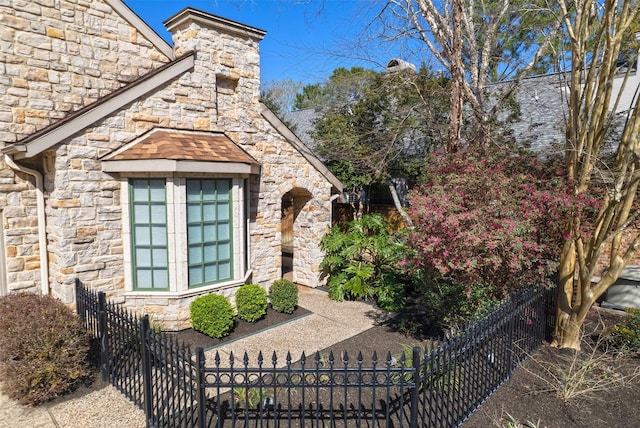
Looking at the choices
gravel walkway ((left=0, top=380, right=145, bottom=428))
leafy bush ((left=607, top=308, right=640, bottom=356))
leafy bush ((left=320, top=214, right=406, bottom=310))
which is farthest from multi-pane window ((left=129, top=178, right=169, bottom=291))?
leafy bush ((left=607, top=308, right=640, bottom=356))

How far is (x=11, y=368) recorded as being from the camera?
5113mm

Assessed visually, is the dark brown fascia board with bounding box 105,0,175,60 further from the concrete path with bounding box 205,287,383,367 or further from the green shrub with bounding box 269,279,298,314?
the concrete path with bounding box 205,287,383,367

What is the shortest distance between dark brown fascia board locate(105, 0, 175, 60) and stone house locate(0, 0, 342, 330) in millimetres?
24

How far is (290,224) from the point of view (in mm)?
17016

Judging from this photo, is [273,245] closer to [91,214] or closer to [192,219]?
[192,219]

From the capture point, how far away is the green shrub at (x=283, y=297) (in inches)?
360

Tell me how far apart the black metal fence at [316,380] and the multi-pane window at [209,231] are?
200 cm

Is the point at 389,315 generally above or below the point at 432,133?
below

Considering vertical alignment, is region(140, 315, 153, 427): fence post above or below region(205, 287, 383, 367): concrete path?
above

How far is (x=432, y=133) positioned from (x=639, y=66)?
6.70m

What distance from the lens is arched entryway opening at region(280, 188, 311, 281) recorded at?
11349mm

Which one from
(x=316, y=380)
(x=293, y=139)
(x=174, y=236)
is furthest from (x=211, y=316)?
(x=293, y=139)

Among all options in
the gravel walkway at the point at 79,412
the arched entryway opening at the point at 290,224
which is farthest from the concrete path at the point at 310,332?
the arched entryway opening at the point at 290,224

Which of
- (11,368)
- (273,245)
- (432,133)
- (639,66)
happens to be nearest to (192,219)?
(273,245)
